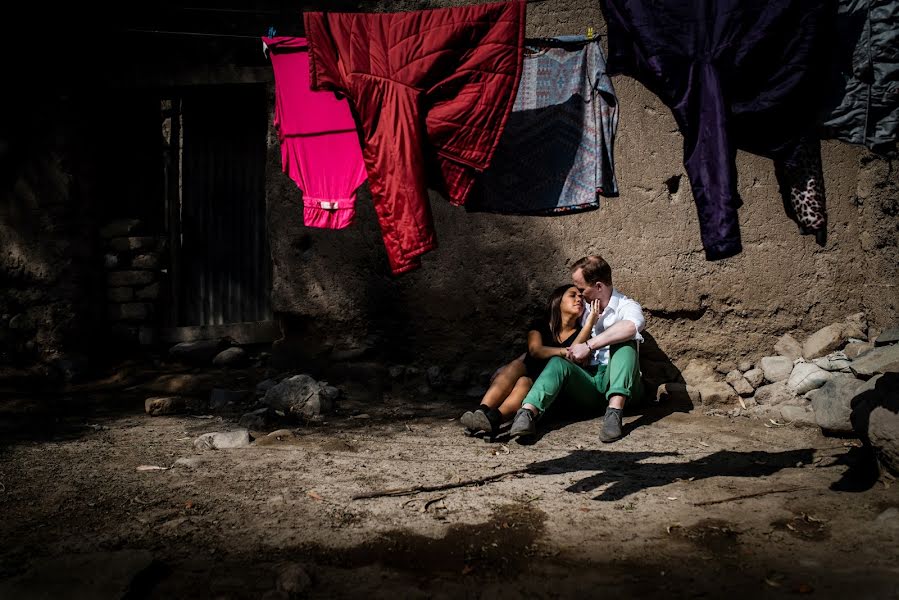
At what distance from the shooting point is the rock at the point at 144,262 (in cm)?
570

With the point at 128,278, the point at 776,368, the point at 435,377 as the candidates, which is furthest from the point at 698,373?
the point at 128,278

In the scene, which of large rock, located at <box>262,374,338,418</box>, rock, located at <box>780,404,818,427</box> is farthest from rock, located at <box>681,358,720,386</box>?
large rock, located at <box>262,374,338,418</box>

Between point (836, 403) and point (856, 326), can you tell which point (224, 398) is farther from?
point (856, 326)

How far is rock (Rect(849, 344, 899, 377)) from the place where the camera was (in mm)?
3547

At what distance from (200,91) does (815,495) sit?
493 cm

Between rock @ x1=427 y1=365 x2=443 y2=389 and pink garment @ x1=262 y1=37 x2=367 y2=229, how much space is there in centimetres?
172

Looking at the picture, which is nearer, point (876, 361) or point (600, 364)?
point (876, 361)

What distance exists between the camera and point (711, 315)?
4.36 meters

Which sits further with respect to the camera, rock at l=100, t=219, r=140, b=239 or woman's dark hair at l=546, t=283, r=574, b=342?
rock at l=100, t=219, r=140, b=239

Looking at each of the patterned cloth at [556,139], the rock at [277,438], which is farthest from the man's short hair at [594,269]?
the rock at [277,438]

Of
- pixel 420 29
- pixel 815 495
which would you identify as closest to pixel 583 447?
pixel 815 495

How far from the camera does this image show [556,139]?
328cm

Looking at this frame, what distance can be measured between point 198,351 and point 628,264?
3241mm

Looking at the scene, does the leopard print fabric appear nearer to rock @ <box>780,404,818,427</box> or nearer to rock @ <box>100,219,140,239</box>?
rock @ <box>780,404,818,427</box>
